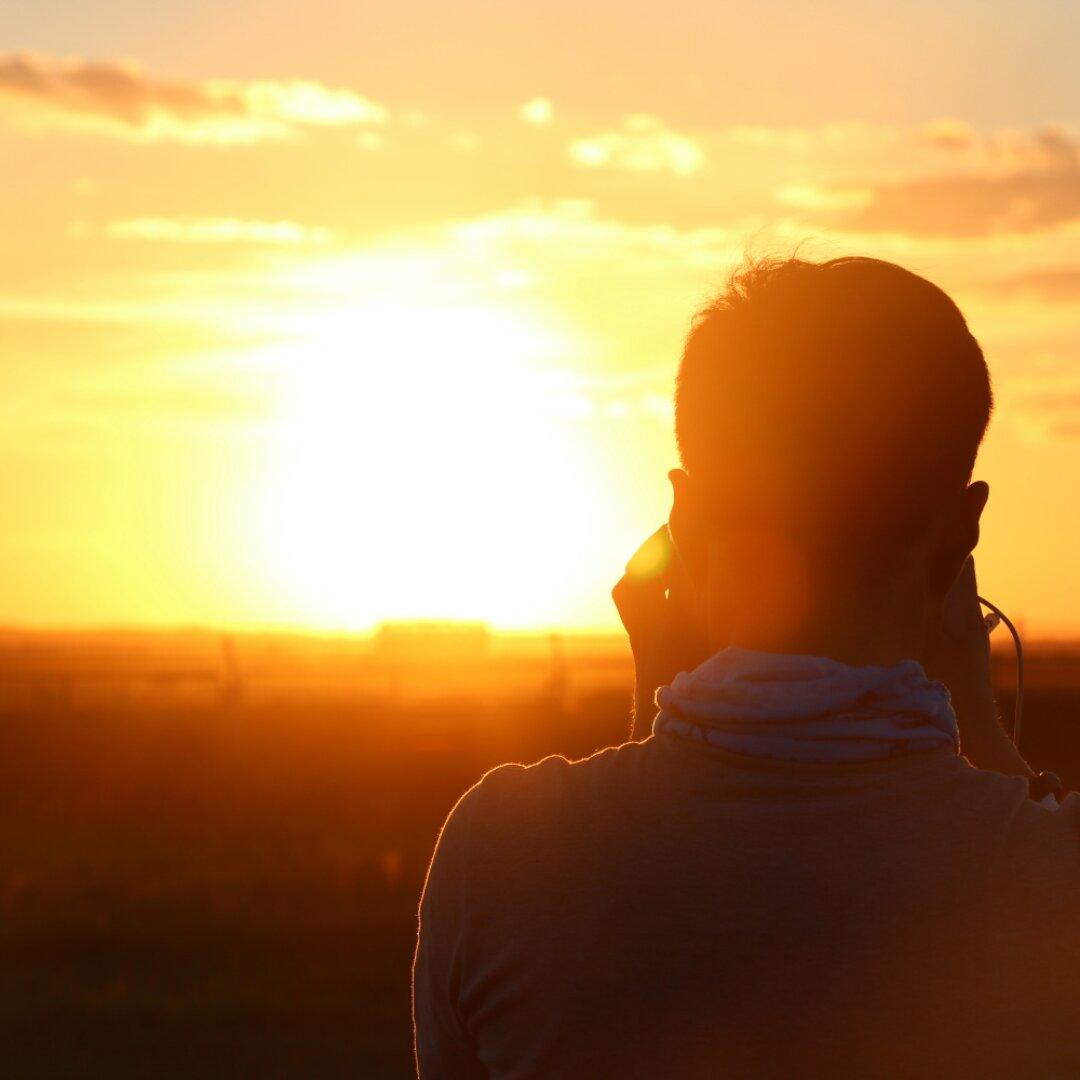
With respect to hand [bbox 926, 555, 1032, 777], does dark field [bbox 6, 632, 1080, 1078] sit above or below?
below

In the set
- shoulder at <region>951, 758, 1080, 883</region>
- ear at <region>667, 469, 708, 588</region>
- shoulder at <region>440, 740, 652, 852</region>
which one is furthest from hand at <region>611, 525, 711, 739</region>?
shoulder at <region>951, 758, 1080, 883</region>

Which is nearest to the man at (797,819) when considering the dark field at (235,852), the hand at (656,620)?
the hand at (656,620)

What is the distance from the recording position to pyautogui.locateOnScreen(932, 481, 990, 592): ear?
Result: 155cm

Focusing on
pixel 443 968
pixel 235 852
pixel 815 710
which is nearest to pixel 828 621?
pixel 815 710

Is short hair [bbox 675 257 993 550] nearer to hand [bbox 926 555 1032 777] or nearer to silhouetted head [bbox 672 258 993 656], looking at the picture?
silhouetted head [bbox 672 258 993 656]

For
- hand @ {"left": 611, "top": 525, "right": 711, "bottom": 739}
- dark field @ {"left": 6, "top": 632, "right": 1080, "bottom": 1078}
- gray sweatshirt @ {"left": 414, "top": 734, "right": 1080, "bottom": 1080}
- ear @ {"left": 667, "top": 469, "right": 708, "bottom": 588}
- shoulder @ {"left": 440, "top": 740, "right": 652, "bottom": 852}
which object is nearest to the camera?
gray sweatshirt @ {"left": 414, "top": 734, "right": 1080, "bottom": 1080}

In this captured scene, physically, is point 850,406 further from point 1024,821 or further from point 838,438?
point 1024,821

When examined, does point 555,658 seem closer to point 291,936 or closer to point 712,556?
point 291,936

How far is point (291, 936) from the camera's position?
32.3ft

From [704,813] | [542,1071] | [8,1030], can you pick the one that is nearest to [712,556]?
[704,813]

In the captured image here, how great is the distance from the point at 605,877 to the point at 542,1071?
0.20 m

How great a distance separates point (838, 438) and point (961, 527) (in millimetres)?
183

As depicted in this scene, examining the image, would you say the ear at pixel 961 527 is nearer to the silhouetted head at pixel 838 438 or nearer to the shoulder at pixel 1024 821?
the silhouetted head at pixel 838 438

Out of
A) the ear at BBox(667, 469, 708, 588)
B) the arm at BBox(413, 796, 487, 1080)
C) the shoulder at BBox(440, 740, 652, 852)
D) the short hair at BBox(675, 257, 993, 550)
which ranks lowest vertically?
the arm at BBox(413, 796, 487, 1080)
